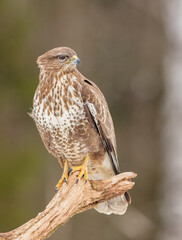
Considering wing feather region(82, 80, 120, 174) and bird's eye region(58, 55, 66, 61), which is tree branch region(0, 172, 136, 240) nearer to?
wing feather region(82, 80, 120, 174)

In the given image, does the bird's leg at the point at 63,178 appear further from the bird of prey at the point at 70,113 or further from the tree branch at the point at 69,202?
the tree branch at the point at 69,202

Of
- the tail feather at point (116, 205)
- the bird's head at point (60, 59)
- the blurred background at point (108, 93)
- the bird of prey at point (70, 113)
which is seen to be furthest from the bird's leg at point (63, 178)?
the blurred background at point (108, 93)

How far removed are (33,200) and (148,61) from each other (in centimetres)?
311

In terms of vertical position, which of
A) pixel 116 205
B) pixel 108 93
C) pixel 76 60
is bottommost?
pixel 116 205

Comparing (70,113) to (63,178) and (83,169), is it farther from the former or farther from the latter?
(63,178)

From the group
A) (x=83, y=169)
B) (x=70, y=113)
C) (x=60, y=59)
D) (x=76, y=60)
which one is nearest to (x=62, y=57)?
(x=60, y=59)

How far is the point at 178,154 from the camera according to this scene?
1045cm

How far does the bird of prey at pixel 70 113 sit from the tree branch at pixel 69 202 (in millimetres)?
193

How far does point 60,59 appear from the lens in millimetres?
6855

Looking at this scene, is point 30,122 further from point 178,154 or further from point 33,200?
point 178,154

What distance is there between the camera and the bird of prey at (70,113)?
684 cm

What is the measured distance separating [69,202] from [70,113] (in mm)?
870

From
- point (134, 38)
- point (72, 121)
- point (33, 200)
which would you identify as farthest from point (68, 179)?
point (134, 38)

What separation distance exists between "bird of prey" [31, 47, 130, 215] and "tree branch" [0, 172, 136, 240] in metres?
0.19
